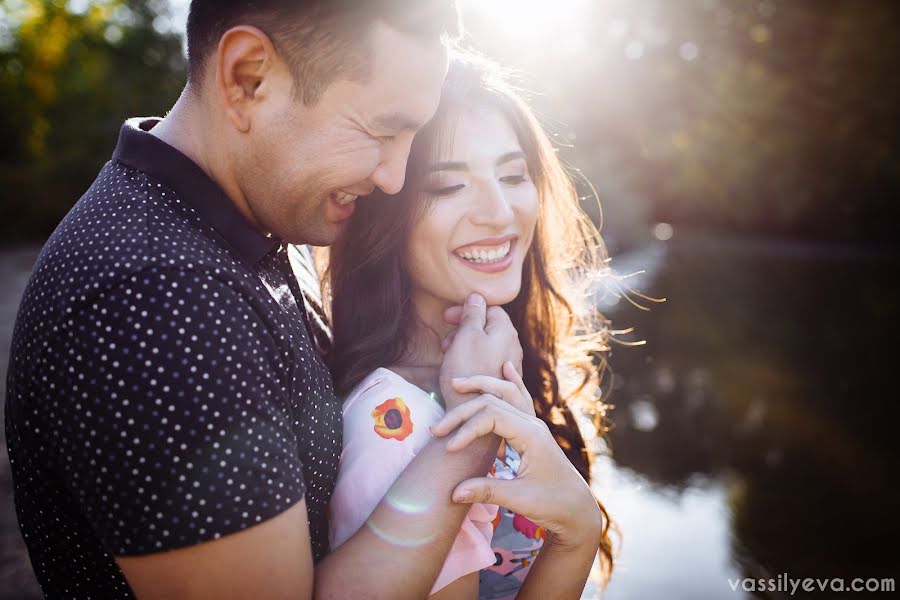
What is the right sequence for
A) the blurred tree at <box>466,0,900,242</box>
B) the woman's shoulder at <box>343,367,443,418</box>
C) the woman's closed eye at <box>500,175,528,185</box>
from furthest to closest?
the blurred tree at <box>466,0,900,242</box> < the woman's closed eye at <box>500,175,528,185</box> < the woman's shoulder at <box>343,367,443,418</box>

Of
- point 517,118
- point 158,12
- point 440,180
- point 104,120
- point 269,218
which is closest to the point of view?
point 269,218

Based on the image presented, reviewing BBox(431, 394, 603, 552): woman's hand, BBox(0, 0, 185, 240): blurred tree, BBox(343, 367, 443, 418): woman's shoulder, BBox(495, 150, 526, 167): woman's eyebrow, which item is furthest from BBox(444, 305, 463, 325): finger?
BBox(0, 0, 185, 240): blurred tree

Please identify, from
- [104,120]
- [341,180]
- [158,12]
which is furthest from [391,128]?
[158,12]

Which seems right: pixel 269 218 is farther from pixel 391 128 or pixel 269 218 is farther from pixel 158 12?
pixel 158 12

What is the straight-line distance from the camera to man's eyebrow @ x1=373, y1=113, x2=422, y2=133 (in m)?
1.85

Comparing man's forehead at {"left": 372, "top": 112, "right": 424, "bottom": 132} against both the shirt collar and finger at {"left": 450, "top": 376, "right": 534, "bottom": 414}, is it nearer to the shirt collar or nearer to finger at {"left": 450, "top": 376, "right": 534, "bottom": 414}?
the shirt collar

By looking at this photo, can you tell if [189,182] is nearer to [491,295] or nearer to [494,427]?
[494,427]

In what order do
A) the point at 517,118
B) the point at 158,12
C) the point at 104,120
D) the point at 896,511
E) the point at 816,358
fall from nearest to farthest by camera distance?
the point at 517,118 → the point at 896,511 → the point at 816,358 → the point at 104,120 → the point at 158,12

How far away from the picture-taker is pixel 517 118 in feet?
8.86

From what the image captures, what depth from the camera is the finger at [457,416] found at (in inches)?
69.5

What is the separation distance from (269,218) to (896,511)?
17.7 ft

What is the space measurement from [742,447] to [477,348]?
473cm

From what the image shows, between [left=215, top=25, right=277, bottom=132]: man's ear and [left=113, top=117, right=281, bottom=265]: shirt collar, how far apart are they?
0.60 feet

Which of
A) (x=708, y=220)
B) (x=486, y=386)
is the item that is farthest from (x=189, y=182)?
(x=708, y=220)
